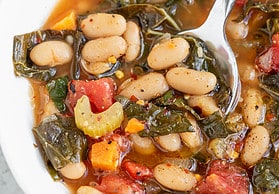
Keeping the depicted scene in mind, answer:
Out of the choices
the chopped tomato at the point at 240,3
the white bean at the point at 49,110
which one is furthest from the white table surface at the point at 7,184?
the chopped tomato at the point at 240,3

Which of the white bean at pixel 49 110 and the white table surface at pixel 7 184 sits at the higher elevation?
the white bean at pixel 49 110

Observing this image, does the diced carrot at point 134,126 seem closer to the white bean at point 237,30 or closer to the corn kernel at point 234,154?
the corn kernel at point 234,154

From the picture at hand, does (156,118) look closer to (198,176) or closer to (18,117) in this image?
(198,176)

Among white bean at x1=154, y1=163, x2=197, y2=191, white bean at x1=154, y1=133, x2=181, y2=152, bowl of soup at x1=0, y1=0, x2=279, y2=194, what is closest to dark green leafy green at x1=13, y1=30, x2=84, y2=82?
bowl of soup at x1=0, y1=0, x2=279, y2=194

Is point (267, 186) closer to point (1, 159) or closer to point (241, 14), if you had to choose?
point (241, 14)

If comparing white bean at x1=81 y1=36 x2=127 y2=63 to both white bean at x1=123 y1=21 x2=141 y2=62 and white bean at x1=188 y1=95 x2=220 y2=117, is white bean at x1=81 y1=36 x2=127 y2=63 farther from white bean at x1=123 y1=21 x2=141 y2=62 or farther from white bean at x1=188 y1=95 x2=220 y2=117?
white bean at x1=188 y1=95 x2=220 y2=117

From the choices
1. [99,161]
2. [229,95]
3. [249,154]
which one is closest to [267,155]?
[249,154]
